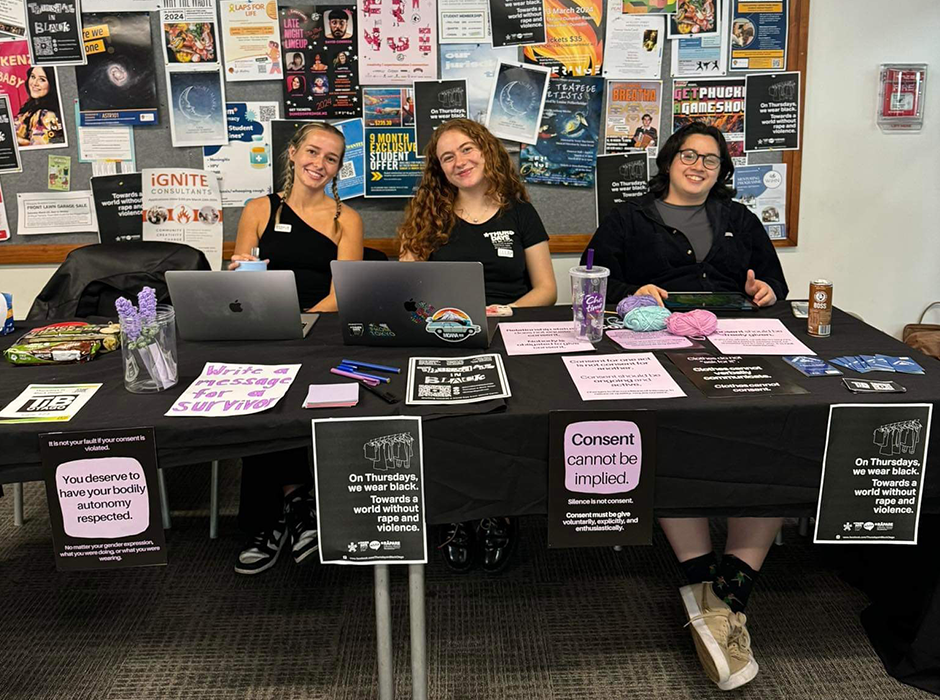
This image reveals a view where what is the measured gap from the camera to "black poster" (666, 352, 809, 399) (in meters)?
1.39

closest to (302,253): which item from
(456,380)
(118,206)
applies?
(118,206)

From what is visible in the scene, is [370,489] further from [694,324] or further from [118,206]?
[118,206]

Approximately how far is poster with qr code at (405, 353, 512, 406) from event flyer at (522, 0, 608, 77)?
1501mm

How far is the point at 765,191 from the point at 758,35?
543 mm

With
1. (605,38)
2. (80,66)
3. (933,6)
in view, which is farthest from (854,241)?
(80,66)

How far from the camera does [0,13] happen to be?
2.60 m

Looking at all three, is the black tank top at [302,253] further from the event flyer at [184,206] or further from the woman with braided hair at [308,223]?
the event flyer at [184,206]

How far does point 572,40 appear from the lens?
267cm

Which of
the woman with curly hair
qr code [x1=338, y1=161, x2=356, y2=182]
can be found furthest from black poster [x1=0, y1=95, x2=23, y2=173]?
the woman with curly hair

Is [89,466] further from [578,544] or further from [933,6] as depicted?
[933,6]

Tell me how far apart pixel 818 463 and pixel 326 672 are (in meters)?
1.10

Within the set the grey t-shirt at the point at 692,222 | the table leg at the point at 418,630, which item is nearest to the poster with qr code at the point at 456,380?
the table leg at the point at 418,630

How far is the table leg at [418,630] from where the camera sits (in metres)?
1.38

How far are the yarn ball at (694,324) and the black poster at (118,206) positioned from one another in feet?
6.49
